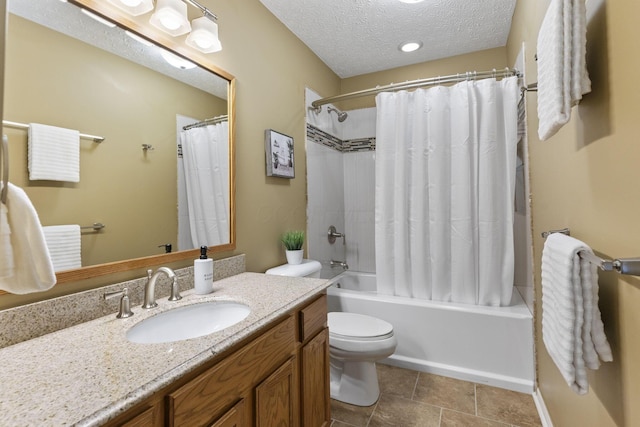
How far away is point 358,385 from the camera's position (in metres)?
1.82

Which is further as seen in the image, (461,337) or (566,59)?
(461,337)

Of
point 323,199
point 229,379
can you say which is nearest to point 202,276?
point 229,379

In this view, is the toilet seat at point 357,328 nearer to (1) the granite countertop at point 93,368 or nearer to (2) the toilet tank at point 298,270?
(2) the toilet tank at point 298,270

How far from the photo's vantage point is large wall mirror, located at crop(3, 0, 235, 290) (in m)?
0.97

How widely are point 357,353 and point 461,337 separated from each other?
79 centimetres

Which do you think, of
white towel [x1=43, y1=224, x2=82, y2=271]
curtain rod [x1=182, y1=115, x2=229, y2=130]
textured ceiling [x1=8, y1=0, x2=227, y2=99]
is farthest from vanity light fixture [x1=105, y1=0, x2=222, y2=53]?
white towel [x1=43, y1=224, x2=82, y2=271]

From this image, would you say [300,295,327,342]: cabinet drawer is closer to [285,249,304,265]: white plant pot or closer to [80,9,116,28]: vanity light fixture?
[285,249,304,265]: white plant pot

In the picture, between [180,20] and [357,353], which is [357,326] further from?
[180,20]

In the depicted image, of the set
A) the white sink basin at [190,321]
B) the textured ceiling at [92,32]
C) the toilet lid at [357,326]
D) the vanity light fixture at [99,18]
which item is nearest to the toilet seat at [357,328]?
the toilet lid at [357,326]

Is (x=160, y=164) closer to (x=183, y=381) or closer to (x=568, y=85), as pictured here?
(x=183, y=381)

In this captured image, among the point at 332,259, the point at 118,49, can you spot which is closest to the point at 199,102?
the point at 118,49

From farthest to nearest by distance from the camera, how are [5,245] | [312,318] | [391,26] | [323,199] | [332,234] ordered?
1. [332,234]
2. [323,199]
3. [391,26]
4. [312,318]
5. [5,245]

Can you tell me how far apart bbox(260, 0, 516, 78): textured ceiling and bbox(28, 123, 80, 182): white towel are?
1.61 metres

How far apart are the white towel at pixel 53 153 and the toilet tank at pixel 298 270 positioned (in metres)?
1.16
